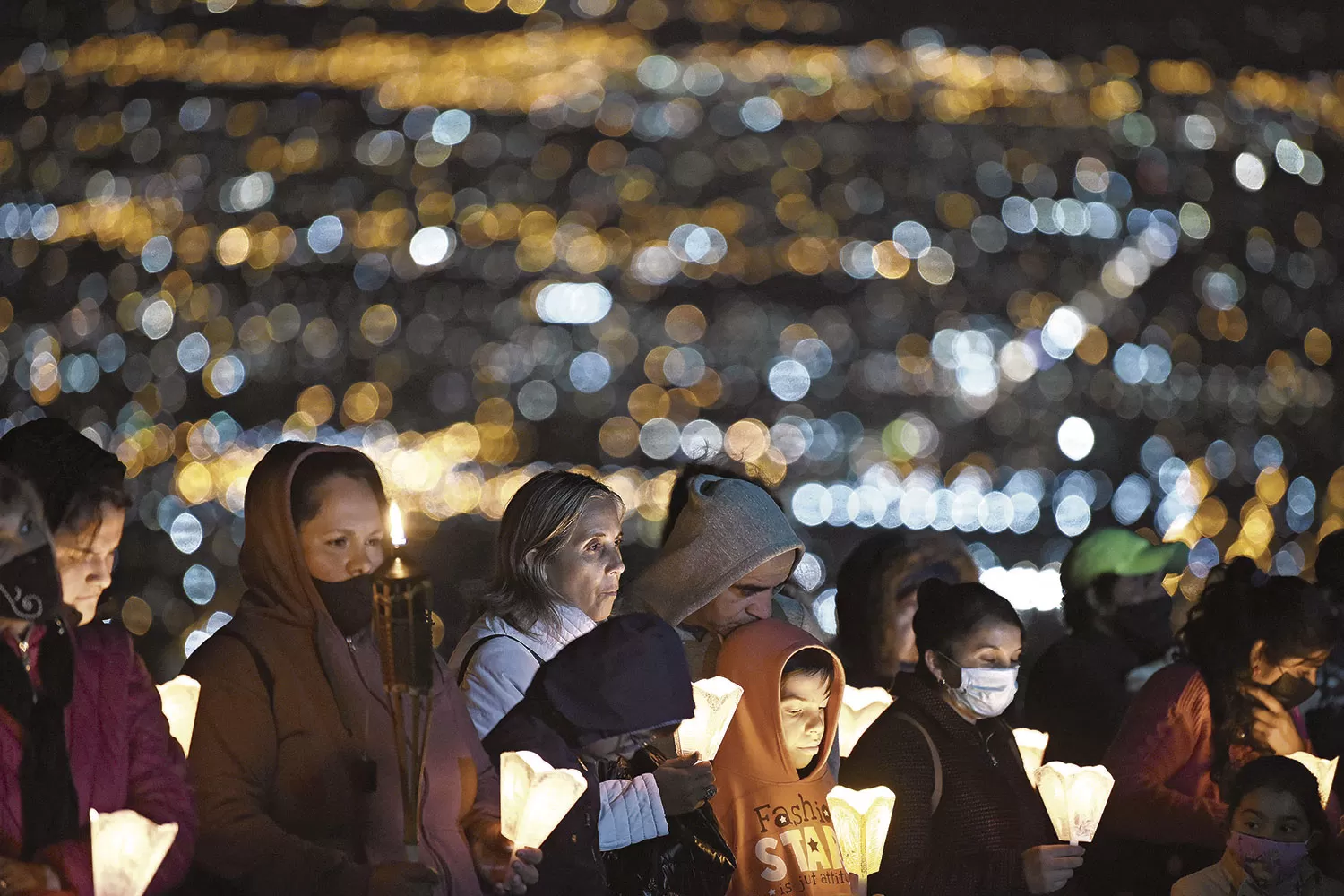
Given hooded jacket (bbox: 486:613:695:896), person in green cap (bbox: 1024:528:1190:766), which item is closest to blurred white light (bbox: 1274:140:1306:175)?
person in green cap (bbox: 1024:528:1190:766)

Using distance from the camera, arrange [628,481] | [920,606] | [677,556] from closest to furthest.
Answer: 1. [920,606]
2. [677,556]
3. [628,481]

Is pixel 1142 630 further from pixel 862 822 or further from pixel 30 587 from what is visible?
pixel 30 587

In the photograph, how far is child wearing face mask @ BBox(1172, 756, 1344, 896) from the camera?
15.7 feet

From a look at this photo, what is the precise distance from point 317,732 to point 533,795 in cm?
50

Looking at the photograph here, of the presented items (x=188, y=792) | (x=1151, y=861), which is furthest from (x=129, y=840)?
(x=1151, y=861)

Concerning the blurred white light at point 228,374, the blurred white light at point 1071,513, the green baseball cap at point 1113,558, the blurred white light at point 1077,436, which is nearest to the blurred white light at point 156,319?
the blurred white light at point 228,374

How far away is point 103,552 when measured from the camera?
12.4ft

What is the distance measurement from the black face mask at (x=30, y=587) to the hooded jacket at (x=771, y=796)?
1722 mm

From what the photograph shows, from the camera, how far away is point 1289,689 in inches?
210

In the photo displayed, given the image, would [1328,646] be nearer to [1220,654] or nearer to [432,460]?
[1220,654]

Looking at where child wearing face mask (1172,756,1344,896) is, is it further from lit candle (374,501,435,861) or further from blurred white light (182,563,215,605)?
blurred white light (182,563,215,605)

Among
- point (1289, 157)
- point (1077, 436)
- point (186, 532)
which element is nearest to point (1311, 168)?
point (1289, 157)

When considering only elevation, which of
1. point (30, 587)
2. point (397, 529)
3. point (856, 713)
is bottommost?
point (856, 713)

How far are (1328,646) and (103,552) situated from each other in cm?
324
